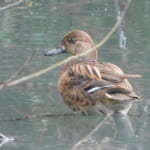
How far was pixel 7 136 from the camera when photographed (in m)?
7.40

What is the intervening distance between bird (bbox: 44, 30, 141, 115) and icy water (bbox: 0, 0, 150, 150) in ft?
0.45

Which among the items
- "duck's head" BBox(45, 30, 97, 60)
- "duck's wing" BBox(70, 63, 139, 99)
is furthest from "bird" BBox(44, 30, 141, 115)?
"duck's head" BBox(45, 30, 97, 60)

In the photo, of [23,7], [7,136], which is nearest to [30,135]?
[7,136]

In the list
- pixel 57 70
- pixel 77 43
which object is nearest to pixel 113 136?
pixel 77 43

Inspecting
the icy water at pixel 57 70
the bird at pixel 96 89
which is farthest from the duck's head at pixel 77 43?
the icy water at pixel 57 70

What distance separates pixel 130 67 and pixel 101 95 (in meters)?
2.30

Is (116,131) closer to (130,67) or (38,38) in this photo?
(130,67)

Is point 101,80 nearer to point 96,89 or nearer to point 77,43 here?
point 96,89

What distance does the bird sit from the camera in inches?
320

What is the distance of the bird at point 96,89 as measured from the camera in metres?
8.14

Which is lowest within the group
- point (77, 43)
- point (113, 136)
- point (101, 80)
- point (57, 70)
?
point (57, 70)

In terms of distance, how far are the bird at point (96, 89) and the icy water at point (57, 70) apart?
138mm

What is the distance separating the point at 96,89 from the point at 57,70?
237 cm

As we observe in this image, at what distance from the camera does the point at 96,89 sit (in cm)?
828
